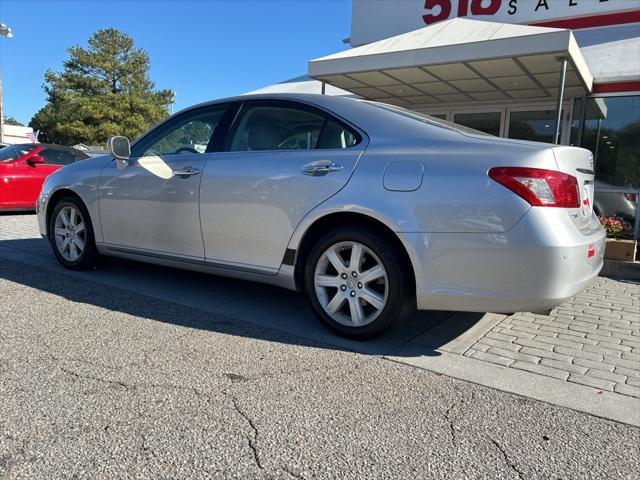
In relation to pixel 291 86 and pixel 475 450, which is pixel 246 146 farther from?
pixel 291 86

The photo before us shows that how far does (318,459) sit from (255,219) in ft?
6.62

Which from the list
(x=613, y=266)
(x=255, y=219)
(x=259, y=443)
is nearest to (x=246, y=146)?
→ (x=255, y=219)

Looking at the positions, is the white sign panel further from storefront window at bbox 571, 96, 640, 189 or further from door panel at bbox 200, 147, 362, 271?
door panel at bbox 200, 147, 362, 271

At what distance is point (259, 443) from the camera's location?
2131mm

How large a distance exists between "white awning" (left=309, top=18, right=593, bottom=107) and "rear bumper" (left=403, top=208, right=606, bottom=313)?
4.81 meters

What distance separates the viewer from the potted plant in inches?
246

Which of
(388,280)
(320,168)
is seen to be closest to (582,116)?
(320,168)

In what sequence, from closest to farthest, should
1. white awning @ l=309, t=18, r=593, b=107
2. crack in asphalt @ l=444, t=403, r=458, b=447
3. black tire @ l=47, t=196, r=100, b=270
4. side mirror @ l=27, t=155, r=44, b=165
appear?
crack in asphalt @ l=444, t=403, r=458, b=447, black tire @ l=47, t=196, r=100, b=270, white awning @ l=309, t=18, r=593, b=107, side mirror @ l=27, t=155, r=44, b=165

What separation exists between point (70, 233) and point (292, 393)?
138 inches

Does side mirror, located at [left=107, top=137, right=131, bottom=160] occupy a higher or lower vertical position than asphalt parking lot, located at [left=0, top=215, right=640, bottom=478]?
higher

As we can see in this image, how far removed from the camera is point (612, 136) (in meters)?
9.28

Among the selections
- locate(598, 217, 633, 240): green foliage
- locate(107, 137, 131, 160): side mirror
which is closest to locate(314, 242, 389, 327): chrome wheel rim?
locate(107, 137, 131, 160): side mirror

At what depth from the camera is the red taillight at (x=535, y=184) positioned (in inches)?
110

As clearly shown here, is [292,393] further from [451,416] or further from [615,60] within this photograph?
[615,60]
